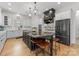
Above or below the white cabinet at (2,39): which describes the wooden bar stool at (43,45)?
below

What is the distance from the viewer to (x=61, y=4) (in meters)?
2.41

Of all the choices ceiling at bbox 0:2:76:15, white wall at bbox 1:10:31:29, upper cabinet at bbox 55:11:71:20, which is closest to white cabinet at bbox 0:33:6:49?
white wall at bbox 1:10:31:29

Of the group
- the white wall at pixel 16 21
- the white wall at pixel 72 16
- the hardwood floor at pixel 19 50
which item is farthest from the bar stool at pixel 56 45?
the white wall at pixel 16 21

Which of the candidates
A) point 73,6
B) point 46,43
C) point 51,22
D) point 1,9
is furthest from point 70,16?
point 1,9

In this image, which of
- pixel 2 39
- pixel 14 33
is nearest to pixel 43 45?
pixel 14 33

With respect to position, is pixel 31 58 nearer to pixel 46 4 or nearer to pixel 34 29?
pixel 34 29

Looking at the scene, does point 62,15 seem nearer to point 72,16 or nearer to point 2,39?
point 72,16

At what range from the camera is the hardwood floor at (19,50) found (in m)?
2.42

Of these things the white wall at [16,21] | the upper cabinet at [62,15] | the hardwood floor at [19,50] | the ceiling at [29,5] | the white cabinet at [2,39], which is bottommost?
the hardwood floor at [19,50]

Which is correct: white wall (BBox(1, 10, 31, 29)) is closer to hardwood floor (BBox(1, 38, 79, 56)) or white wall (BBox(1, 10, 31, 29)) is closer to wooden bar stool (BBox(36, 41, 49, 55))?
hardwood floor (BBox(1, 38, 79, 56))

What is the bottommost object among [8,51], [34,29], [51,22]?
[8,51]

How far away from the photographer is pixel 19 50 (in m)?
2.53

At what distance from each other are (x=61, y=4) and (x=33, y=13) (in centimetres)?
67

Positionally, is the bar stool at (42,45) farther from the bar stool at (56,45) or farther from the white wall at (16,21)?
the white wall at (16,21)
